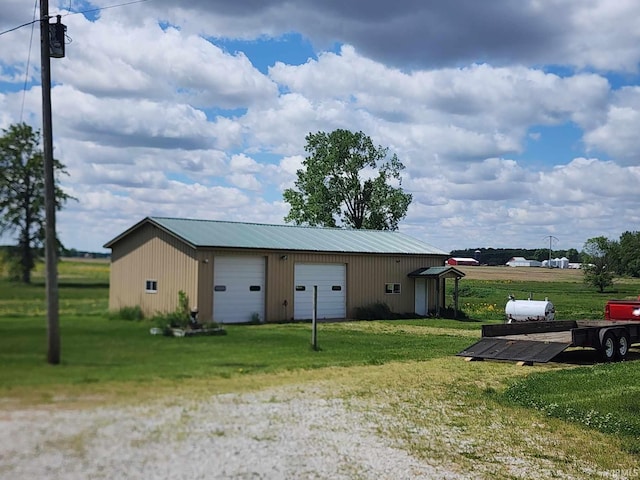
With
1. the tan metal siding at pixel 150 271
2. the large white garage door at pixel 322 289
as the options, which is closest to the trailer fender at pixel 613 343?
the large white garage door at pixel 322 289

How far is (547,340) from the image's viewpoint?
19125 mm

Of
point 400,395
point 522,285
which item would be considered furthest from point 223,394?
point 522,285

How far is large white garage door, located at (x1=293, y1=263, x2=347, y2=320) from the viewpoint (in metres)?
4.80

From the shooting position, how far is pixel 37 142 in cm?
297

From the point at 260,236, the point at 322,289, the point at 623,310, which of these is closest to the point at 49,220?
the point at 260,236

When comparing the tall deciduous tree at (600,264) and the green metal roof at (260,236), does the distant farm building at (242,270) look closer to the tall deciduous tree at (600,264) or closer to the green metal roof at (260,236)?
the green metal roof at (260,236)

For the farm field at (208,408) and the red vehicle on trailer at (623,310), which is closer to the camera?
the farm field at (208,408)

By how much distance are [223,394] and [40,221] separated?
1111 mm

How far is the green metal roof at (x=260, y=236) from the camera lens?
3.75 m

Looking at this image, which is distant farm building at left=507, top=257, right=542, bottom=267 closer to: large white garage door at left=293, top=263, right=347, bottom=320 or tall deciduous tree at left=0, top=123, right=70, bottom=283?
large white garage door at left=293, top=263, right=347, bottom=320

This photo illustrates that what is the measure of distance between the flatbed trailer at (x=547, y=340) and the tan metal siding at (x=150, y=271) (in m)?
15.0

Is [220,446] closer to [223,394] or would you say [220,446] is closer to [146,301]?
[223,394]

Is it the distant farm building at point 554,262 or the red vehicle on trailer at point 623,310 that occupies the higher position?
the distant farm building at point 554,262

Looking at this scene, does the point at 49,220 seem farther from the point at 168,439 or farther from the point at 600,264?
the point at 600,264
